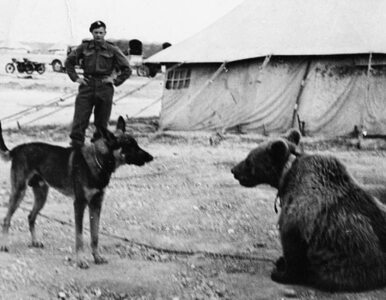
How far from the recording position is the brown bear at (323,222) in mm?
4496

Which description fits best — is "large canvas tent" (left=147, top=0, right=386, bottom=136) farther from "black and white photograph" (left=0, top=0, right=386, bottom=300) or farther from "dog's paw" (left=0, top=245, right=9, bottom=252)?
"dog's paw" (left=0, top=245, right=9, bottom=252)

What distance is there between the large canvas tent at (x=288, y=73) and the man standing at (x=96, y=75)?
6.42 metres

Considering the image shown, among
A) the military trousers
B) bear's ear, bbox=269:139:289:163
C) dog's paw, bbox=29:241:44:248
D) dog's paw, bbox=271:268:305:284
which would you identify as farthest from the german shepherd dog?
the military trousers

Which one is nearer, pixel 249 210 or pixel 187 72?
pixel 249 210

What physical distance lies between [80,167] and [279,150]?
1.79 m

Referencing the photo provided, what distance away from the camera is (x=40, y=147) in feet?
18.9

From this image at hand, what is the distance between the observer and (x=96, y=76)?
8688mm

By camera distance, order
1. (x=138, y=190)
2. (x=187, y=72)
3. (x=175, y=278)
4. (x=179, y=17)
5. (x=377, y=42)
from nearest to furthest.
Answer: (x=175, y=278) < (x=138, y=190) < (x=377, y=42) < (x=187, y=72) < (x=179, y=17)

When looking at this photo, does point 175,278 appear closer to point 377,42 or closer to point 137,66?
point 377,42

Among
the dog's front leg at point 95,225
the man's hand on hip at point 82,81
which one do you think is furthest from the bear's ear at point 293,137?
the man's hand on hip at point 82,81

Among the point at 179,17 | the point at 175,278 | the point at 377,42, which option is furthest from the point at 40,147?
the point at 179,17

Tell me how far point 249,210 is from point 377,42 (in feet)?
29.0

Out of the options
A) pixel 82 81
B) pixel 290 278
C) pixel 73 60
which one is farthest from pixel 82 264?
pixel 73 60

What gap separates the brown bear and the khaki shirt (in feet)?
13.3
